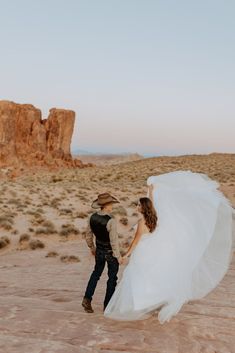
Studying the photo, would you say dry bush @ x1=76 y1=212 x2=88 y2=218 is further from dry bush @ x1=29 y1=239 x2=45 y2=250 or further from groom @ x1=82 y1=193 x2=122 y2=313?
groom @ x1=82 y1=193 x2=122 y2=313

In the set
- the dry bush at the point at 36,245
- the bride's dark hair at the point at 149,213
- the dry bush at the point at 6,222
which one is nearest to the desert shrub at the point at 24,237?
the dry bush at the point at 36,245

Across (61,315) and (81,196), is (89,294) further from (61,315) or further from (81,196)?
(81,196)

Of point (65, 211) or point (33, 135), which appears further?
point (33, 135)

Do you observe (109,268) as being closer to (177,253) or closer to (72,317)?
(72,317)

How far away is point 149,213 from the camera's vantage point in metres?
5.57

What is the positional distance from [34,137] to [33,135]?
387 mm

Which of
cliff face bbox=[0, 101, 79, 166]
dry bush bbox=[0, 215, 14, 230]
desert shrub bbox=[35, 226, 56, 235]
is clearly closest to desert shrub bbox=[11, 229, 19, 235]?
dry bush bbox=[0, 215, 14, 230]

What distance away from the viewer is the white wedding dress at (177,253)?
209 inches

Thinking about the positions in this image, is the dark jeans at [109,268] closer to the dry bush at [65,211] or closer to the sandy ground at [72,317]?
the sandy ground at [72,317]

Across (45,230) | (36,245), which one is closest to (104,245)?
(36,245)

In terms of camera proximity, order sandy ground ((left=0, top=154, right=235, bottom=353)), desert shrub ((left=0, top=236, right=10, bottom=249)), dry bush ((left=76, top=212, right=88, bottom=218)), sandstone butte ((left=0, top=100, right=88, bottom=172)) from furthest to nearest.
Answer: sandstone butte ((left=0, top=100, right=88, bottom=172))
dry bush ((left=76, top=212, right=88, bottom=218))
desert shrub ((left=0, top=236, right=10, bottom=249))
sandy ground ((left=0, top=154, right=235, bottom=353))

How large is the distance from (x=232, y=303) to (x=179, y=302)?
1.72 m

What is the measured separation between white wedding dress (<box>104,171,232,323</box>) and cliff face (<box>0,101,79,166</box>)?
58.4 m

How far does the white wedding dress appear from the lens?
5.30 metres
